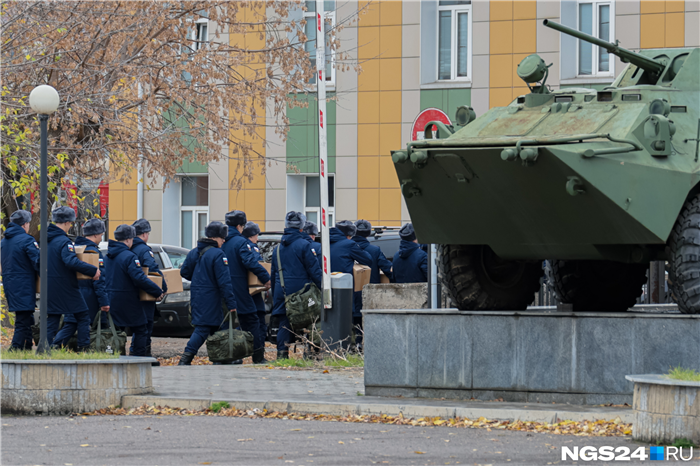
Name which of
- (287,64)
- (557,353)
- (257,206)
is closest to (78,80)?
(287,64)

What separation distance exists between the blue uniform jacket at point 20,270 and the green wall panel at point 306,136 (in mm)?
11564

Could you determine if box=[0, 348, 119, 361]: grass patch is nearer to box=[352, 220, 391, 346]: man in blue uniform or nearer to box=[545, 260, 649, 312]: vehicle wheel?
box=[545, 260, 649, 312]: vehicle wheel

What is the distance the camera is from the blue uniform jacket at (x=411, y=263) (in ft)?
50.9

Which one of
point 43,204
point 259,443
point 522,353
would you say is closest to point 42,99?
point 43,204

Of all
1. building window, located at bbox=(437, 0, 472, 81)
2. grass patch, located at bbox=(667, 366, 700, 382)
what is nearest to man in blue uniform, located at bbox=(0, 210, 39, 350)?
grass patch, located at bbox=(667, 366, 700, 382)

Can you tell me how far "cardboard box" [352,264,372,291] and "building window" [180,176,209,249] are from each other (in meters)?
11.2

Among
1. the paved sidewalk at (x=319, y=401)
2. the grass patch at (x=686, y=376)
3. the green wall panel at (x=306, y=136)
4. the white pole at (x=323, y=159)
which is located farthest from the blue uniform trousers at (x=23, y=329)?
the green wall panel at (x=306, y=136)

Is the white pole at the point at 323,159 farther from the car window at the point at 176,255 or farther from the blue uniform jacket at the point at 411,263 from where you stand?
the car window at the point at 176,255

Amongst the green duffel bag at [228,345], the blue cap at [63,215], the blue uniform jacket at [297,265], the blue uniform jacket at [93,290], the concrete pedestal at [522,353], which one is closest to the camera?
the concrete pedestal at [522,353]

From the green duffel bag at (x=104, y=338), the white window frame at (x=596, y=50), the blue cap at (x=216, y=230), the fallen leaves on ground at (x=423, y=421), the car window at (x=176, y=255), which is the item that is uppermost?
the white window frame at (x=596, y=50)

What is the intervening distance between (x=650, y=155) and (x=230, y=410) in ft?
13.0

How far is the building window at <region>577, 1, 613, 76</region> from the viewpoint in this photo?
Answer: 23.5m

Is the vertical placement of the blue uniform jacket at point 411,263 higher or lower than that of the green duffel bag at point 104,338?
higher

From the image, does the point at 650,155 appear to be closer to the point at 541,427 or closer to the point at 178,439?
the point at 541,427
